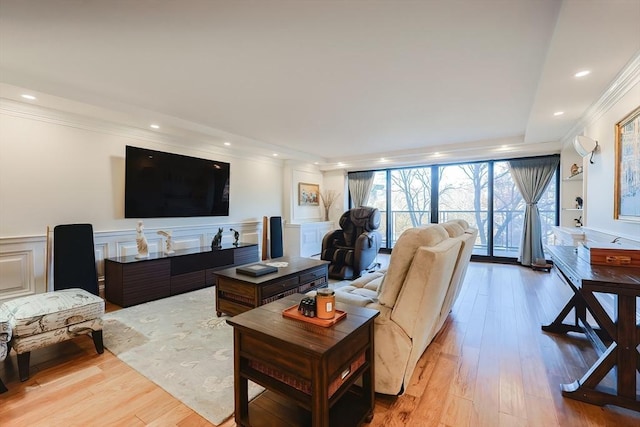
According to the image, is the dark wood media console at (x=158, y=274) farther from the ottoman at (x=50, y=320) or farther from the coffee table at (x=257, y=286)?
the coffee table at (x=257, y=286)

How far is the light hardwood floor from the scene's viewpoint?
1.58 metres

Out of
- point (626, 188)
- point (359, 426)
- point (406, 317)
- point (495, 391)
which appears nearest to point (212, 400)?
point (359, 426)

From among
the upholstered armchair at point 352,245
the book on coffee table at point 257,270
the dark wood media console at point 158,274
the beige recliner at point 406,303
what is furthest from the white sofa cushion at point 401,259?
the dark wood media console at point 158,274

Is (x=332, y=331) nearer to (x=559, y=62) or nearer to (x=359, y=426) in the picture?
(x=359, y=426)

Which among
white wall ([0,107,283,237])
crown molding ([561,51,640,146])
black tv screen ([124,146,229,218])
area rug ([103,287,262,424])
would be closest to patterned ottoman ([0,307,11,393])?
area rug ([103,287,262,424])

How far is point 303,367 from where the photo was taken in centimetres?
123

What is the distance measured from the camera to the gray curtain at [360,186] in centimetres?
725

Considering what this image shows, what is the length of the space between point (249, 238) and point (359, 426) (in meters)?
4.64

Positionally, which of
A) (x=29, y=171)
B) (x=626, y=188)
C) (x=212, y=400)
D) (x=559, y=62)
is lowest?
(x=212, y=400)

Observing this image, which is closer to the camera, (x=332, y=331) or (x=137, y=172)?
(x=332, y=331)

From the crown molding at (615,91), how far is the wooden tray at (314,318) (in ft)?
9.12

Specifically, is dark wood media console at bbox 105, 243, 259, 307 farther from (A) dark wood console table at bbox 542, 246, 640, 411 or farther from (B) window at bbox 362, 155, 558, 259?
(B) window at bbox 362, 155, 558, 259

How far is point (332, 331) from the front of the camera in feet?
4.42

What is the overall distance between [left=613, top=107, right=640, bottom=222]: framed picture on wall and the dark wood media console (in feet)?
15.1
